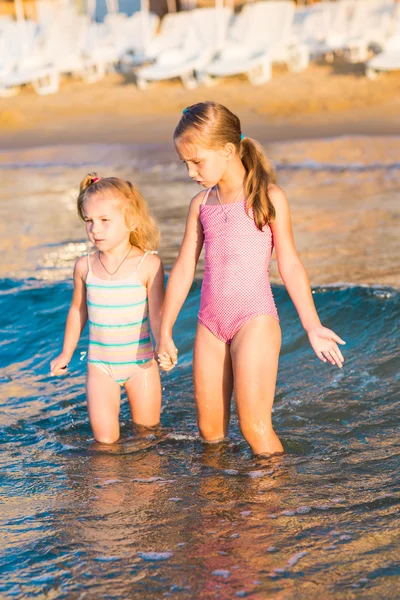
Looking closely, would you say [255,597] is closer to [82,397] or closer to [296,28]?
[82,397]

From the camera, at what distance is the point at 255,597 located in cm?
296

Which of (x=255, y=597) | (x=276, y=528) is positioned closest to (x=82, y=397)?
(x=276, y=528)

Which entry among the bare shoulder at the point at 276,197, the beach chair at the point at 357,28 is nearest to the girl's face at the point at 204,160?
the bare shoulder at the point at 276,197

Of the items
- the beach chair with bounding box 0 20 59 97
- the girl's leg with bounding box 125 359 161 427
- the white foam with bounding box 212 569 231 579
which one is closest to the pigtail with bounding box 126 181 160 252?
the girl's leg with bounding box 125 359 161 427

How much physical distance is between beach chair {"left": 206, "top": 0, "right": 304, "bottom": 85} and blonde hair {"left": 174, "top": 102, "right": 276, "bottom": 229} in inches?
634

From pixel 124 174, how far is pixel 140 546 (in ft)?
35.1

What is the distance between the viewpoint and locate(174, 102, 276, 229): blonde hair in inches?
146

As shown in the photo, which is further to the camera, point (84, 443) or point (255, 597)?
point (84, 443)

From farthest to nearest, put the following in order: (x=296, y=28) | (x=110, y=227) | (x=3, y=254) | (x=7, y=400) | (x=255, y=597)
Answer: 1. (x=296, y=28)
2. (x=3, y=254)
3. (x=7, y=400)
4. (x=110, y=227)
5. (x=255, y=597)

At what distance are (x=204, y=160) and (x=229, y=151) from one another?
0.13 m

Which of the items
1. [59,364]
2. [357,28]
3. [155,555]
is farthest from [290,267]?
[357,28]

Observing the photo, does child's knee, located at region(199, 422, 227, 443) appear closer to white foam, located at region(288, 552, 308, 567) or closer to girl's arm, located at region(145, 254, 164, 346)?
girl's arm, located at region(145, 254, 164, 346)

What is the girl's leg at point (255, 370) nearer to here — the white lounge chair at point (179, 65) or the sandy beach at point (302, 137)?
the sandy beach at point (302, 137)

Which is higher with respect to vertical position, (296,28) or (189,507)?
(296,28)
